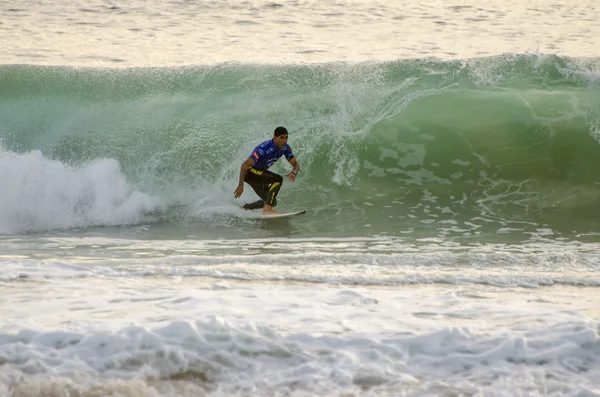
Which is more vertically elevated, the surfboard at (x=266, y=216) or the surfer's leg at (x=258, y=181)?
the surfer's leg at (x=258, y=181)

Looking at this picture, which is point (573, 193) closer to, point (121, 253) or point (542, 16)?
point (121, 253)

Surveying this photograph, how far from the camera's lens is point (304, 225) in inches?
366

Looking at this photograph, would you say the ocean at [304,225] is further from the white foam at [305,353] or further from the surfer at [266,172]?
the surfer at [266,172]

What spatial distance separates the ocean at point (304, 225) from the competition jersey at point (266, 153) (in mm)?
652

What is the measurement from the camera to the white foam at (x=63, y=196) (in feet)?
30.9

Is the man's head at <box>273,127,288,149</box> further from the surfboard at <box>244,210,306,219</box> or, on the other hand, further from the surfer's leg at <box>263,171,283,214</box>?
the surfboard at <box>244,210,306,219</box>

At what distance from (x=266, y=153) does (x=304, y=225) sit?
0.91 meters

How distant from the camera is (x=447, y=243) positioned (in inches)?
318

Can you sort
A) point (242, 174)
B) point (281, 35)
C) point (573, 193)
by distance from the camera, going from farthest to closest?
point (281, 35) → point (573, 193) → point (242, 174)

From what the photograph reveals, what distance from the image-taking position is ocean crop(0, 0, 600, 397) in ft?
13.3

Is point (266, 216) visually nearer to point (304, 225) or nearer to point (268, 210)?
point (268, 210)

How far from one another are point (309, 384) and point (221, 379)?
0.40 meters

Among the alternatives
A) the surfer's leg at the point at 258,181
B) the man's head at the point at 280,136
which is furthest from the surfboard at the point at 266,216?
the man's head at the point at 280,136

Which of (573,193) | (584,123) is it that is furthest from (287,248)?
(584,123)
